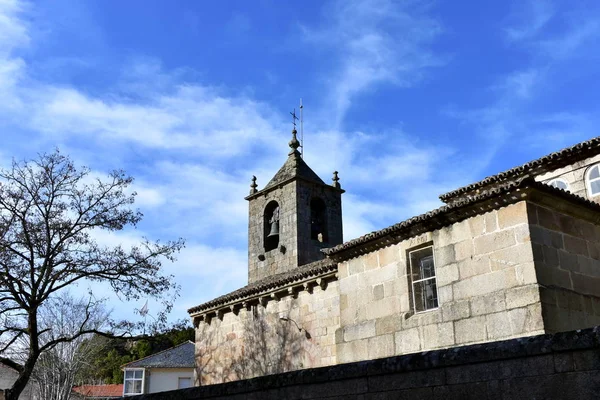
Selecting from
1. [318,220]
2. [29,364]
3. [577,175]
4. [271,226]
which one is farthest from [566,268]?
[271,226]

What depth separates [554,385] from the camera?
4383 millimetres

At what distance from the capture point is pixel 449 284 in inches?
433

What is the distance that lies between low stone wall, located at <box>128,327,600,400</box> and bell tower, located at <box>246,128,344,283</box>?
→ 1763 cm

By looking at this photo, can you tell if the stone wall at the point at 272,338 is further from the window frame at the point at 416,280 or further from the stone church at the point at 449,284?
the window frame at the point at 416,280

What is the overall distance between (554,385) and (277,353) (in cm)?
1211

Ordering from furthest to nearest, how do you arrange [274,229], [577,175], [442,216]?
[274,229] → [577,175] → [442,216]

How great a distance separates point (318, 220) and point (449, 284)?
15.2 m

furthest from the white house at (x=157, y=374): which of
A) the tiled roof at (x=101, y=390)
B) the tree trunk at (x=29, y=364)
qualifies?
the tree trunk at (x=29, y=364)

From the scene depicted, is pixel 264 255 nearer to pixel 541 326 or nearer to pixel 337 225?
pixel 337 225

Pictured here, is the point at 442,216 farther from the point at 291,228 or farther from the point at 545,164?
the point at 291,228

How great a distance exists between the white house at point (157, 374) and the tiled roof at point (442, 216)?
94.7 feet

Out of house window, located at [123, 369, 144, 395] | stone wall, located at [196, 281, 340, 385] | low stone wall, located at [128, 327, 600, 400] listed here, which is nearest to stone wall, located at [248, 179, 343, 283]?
stone wall, located at [196, 281, 340, 385]

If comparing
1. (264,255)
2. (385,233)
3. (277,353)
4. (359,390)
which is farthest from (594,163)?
(264,255)

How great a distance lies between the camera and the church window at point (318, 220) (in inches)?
1003
